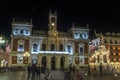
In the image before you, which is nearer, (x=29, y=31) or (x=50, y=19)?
(x=29, y=31)

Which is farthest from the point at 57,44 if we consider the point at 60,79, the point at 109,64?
the point at 60,79

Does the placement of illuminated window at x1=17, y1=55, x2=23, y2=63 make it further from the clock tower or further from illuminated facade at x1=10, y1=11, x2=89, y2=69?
the clock tower

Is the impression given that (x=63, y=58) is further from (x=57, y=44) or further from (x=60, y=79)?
(x=60, y=79)

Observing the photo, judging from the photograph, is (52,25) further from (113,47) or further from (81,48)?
(113,47)

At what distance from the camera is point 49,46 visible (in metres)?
62.7

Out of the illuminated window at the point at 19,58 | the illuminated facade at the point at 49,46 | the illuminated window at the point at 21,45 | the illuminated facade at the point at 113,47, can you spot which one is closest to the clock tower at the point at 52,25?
the illuminated facade at the point at 49,46

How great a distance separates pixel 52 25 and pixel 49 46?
291 inches

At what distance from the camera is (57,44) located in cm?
6341

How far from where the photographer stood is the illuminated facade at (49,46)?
200 ft

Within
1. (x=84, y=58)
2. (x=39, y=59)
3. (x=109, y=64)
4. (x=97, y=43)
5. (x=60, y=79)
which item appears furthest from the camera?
(x=97, y=43)

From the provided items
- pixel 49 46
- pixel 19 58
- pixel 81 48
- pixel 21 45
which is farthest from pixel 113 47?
pixel 19 58

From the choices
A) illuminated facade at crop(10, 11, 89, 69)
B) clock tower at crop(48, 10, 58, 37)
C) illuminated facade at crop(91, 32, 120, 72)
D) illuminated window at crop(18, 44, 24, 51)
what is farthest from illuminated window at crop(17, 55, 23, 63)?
illuminated facade at crop(91, 32, 120, 72)

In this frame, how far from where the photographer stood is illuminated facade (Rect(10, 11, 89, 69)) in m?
60.9

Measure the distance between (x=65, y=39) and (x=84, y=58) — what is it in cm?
840
